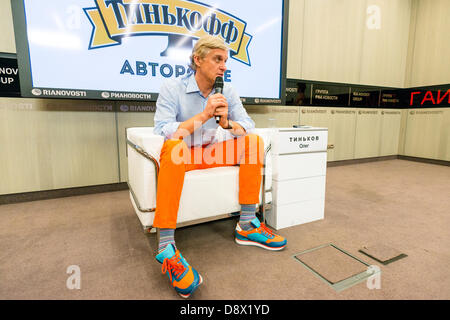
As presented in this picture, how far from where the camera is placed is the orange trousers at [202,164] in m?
1.08

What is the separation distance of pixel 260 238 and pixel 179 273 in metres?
0.49

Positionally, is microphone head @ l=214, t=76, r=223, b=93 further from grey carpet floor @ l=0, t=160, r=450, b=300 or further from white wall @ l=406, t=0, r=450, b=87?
white wall @ l=406, t=0, r=450, b=87

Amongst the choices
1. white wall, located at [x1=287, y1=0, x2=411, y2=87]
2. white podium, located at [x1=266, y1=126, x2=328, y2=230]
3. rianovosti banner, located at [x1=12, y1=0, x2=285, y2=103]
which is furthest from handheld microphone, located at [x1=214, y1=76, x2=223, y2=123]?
white wall, located at [x1=287, y1=0, x2=411, y2=87]

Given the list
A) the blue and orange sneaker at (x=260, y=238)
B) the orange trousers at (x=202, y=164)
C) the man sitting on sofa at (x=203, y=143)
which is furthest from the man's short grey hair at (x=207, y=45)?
the blue and orange sneaker at (x=260, y=238)

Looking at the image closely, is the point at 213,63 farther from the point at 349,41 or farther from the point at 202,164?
the point at 349,41

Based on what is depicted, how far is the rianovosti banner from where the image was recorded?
185 centimetres

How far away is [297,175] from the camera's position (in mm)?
1551

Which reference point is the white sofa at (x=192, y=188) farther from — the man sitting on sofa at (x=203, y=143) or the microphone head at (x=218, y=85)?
the microphone head at (x=218, y=85)

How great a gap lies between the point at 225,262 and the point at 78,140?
1721 mm

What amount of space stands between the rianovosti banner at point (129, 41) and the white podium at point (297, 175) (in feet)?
4.04

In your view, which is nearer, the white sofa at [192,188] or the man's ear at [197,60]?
the white sofa at [192,188]

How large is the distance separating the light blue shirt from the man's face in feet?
0.30

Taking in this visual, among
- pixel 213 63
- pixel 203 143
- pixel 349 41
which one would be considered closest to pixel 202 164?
pixel 203 143

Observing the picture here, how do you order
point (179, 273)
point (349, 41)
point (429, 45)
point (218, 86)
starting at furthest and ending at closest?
point (429, 45)
point (349, 41)
point (218, 86)
point (179, 273)
